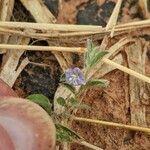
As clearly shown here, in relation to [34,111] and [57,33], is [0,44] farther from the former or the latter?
[34,111]

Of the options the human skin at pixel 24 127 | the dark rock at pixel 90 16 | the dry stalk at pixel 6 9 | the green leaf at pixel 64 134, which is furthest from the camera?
the dark rock at pixel 90 16

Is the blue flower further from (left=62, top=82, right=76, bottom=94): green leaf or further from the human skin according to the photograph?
the human skin

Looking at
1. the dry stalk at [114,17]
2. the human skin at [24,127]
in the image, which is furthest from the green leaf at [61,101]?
the dry stalk at [114,17]

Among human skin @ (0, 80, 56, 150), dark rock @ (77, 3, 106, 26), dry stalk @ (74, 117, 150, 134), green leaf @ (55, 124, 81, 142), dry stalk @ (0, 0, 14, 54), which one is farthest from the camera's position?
dark rock @ (77, 3, 106, 26)

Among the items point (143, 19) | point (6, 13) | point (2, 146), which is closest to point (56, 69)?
point (6, 13)

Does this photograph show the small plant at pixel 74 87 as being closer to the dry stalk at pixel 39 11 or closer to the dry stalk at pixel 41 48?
the dry stalk at pixel 41 48

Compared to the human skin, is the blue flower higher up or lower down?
higher up

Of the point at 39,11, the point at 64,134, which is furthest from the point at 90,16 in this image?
the point at 64,134

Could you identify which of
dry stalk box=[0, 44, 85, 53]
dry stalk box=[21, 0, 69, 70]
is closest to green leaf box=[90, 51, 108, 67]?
dry stalk box=[0, 44, 85, 53]
